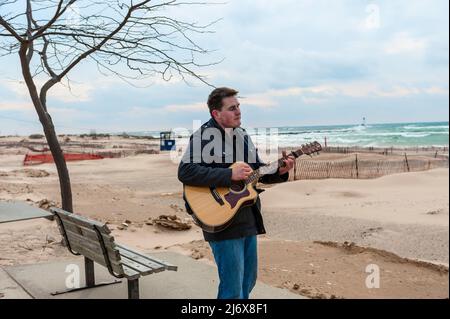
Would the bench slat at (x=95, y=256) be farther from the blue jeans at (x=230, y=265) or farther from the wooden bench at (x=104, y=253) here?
the blue jeans at (x=230, y=265)

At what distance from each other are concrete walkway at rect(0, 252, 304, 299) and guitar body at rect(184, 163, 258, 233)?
4.95ft

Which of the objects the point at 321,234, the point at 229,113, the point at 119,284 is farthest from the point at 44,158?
the point at 229,113

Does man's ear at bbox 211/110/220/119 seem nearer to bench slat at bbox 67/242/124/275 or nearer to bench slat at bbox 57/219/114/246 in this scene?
bench slat at bbox 57/219/114/246

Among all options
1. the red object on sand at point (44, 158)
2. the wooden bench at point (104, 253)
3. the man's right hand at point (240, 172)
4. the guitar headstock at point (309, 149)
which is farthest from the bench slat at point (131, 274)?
the red object on sand at point (44, 158)

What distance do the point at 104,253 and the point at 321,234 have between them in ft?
20.5

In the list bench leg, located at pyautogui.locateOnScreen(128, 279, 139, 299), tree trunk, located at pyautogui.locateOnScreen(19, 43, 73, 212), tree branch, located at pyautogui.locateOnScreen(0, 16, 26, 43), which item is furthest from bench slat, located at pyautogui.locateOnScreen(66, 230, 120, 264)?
tree branch, located at pyautogui.locateOnScreen(0, 16, 26, 43)

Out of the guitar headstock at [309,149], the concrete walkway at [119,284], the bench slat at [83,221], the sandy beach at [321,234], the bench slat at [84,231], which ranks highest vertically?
the guitar headstock at [309,149]

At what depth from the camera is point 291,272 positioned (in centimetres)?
635

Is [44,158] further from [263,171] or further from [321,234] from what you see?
[263,171]

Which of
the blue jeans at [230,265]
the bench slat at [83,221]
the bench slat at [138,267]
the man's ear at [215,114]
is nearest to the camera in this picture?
→ the blue jeans at [230,265]

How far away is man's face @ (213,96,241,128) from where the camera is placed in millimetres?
3402

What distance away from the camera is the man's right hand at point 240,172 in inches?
133
